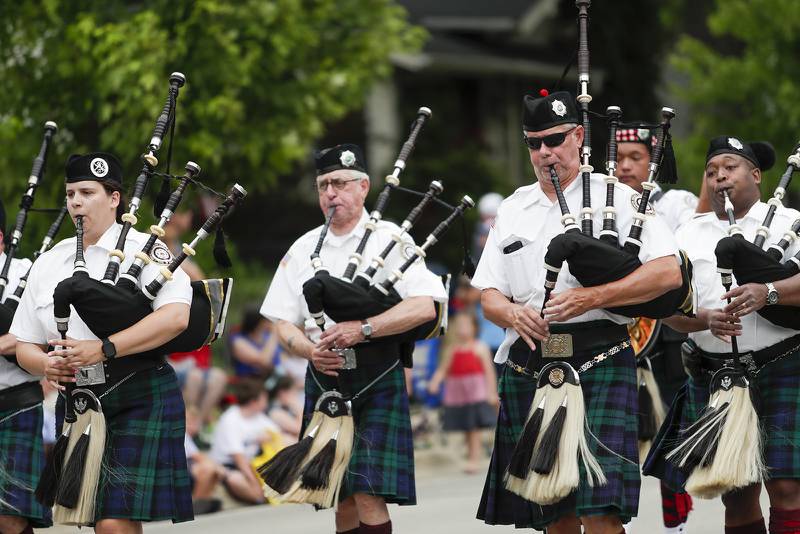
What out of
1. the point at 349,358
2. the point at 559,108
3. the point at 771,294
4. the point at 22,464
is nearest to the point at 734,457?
the point at 771,294

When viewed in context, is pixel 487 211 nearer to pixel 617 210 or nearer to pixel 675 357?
pixel 675 357

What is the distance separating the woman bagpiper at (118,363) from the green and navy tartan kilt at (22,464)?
60 cm

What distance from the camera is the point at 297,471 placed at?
5688mm

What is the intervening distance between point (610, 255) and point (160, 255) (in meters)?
1.65

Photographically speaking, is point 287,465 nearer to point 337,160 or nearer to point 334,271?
point 334,271

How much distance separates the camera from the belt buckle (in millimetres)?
4941

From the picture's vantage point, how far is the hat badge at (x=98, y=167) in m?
5.25

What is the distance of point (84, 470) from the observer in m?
5.09

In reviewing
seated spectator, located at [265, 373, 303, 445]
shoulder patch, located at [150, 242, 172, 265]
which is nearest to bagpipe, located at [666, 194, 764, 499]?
shoulder patch, located at [150, 242, 172, 265]

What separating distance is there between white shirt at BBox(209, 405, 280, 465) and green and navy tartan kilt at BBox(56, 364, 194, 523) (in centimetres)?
358

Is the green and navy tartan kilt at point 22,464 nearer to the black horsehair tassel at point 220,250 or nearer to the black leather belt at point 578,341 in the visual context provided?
the black horsehair tassel at point 220,250

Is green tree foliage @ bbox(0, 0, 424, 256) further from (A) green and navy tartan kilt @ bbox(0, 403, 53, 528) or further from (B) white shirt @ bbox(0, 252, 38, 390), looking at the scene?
(A) green and navy tartan kilt @ bbox(0, 403, 53, 528)

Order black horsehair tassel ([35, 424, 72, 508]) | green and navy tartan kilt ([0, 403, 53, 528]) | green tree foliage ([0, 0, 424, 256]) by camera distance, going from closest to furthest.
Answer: black horsehair tassel ([35, 424, 72, 508]) → green and navy tartan kilt ([0, 403, 53, 528]) → green tree foliage ([0, 0, 424, 256])

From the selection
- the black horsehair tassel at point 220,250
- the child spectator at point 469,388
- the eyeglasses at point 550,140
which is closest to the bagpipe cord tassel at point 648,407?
the eyeglasses at point 550,140
